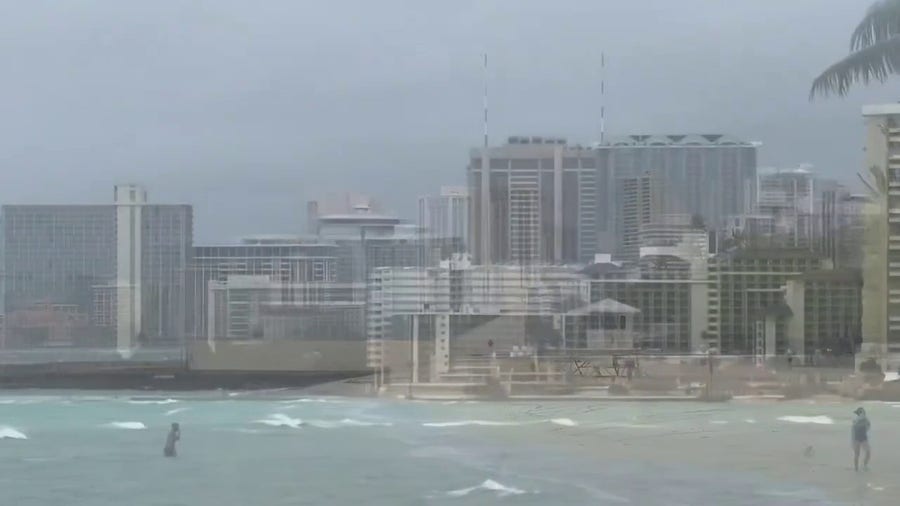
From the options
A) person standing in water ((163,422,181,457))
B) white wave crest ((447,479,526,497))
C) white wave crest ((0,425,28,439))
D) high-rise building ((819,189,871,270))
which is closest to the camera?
white wave crest ((447,479,526,497))

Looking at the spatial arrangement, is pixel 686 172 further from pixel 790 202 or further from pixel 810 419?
pixel 810 419

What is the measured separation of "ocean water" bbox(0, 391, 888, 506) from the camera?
3705mm

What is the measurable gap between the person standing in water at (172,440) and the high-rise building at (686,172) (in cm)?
340

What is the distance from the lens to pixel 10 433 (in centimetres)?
558

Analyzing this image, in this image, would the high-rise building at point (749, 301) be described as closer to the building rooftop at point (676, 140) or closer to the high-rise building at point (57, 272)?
the building rooftop at point (676, 140)

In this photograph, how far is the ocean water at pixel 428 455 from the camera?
3705 millimetres

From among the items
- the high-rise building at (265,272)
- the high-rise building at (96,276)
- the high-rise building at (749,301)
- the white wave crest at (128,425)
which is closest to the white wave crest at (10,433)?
the white wave crest at (128,425)

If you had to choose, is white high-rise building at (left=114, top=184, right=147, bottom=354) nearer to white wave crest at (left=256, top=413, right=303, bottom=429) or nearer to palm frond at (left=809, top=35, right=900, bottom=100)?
white wave crest at (left=256, top=413, right=303, bottom=429)

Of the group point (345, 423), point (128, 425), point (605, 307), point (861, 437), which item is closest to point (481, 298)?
point (605, 307)

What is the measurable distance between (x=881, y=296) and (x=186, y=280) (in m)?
5.49

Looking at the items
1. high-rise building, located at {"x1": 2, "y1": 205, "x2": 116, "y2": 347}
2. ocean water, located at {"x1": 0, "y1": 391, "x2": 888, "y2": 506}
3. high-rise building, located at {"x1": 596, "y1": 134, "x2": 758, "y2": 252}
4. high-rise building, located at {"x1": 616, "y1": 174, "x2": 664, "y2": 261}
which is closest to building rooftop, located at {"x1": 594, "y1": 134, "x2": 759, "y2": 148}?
high-rise building, located at {"x1": 596, "y1": 134, "x2": 758, "y2": 252}

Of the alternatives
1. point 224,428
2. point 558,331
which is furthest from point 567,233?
point 224,428

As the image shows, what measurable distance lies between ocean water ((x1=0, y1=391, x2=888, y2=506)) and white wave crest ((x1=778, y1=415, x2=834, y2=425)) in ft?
0.07

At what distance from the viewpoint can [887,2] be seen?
3869 millimetres
